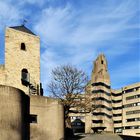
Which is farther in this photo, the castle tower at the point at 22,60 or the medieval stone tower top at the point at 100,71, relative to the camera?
the medieval stone tower top at the point at 100,71

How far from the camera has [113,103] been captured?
13500 centimetres

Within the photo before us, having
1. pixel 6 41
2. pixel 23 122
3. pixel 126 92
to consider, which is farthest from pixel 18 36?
pixel 126 92

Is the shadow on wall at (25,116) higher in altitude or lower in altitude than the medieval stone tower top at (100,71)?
lower

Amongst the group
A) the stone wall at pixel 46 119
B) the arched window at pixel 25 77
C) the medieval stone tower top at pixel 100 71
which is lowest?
the stone wall at pixel 46 119

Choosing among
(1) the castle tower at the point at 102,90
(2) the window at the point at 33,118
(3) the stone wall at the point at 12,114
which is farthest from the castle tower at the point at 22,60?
(1) the castle tower at the point at 102,90

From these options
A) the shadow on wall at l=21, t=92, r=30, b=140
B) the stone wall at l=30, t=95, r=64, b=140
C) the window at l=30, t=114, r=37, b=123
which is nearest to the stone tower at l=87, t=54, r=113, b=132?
the stone wall at l=30, t=95, r=64, b=140

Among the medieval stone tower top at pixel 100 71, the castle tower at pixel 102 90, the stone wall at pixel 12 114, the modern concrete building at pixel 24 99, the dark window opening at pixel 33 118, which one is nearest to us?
the stone wall at pixel 12 114

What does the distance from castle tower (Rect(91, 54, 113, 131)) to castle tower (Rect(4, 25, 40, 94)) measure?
71.3m

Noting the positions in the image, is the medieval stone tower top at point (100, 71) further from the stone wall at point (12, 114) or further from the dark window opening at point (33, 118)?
the stone wall at point (12, 114)

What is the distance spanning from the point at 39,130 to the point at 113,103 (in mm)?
94731

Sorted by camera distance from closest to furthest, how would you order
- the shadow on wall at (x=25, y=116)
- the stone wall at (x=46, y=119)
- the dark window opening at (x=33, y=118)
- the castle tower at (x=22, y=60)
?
1. the shadow on wall at (x=25, y=116)
2. the dark window opening at (x=33, y=118)
3. the stone wall at (x=46, y=119)
4. the castle tower at (x=22, y=60)

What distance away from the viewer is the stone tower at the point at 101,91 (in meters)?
123

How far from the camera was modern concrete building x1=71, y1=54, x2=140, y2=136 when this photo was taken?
123m

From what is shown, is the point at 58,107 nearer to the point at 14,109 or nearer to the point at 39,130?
the point at 39,130
